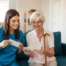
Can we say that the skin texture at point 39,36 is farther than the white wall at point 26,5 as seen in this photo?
No

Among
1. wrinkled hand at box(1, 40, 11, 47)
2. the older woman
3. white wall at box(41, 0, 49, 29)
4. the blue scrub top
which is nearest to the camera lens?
wrinkled hand at box(1, 40, 11, 47)

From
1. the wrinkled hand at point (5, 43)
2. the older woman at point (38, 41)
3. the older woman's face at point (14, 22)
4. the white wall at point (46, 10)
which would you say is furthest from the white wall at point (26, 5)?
the wrinkled hand at point (5, 43)

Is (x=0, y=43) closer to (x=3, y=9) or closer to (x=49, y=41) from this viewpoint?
(x=49, y=41)

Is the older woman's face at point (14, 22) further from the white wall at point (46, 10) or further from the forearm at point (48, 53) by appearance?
the white wall at point (46, 10)

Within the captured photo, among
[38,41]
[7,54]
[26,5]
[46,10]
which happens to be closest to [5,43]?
[7,54]

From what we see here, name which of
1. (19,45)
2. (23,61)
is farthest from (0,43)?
(23,61)

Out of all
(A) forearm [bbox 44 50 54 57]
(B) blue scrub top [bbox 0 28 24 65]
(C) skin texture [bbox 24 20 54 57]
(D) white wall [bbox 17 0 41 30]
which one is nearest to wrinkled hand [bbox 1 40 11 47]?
(B) blue scrub top [bbox 0 28 24 65]

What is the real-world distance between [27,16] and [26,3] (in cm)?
43

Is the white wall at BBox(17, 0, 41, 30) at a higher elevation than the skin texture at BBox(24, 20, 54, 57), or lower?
higher

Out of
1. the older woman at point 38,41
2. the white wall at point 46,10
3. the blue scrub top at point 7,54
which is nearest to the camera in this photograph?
the blue scrub top at point 7,54

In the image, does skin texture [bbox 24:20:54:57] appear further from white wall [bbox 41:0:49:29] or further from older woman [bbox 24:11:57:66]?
white wall [bbox 41:0:49:29]

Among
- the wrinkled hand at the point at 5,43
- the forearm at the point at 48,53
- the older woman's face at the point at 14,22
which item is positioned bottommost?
the forearm at the point at 48,53

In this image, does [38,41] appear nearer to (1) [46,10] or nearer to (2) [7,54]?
(2) [7,54]

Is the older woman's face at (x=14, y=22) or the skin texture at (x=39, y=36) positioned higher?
the older woman's face at (x=14, y=22)
